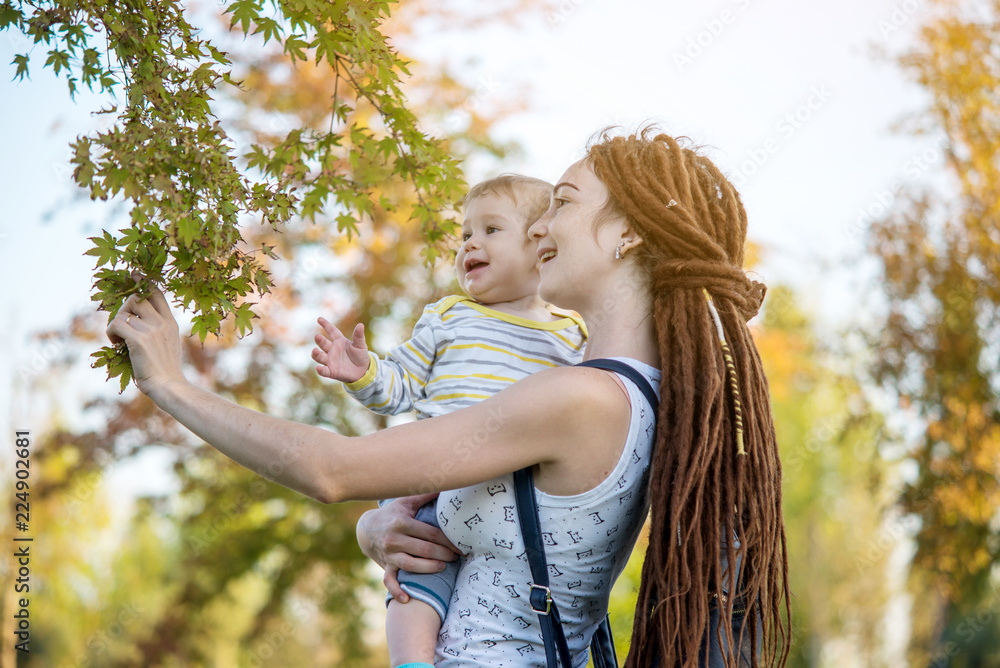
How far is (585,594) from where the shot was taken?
204 cm

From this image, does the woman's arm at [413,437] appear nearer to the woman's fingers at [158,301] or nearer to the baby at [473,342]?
the woman's fingers at [158,301]

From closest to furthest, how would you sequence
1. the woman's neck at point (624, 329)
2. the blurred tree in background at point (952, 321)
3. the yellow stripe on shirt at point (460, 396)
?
the woman's neck at point (624, 329)
the yellow stripe on shirt at point (460, 396)
the blurred tree in background at point (952, 321)

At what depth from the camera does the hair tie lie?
203 cm

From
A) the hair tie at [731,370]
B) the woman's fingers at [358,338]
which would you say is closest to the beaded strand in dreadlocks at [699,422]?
the hair tie at [731,370]

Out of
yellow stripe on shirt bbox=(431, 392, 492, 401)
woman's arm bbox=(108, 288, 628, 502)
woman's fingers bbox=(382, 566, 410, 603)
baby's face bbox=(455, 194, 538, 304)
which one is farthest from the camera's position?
baby's face bbox=(455, 194, 538, 304)

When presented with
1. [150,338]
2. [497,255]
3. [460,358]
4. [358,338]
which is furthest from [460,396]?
[150,338]

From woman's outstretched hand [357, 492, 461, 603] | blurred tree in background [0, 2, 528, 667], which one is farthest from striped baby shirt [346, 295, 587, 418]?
blurred tree in background [0, 2, 528, 667]

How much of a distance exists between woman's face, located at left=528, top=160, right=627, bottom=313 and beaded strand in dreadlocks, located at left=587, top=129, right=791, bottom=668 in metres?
0.04

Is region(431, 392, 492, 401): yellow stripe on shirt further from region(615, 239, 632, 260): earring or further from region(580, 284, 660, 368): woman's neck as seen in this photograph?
region(615, 239, 632, 260): earring

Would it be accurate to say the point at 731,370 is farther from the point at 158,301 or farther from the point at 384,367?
the point at 158,301

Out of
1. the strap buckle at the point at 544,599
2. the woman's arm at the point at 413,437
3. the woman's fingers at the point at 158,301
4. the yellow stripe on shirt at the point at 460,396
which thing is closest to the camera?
the woman's arm at the point at 413,437

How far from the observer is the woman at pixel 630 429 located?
1797mm

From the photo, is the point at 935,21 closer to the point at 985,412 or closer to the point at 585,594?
the point at 985,412

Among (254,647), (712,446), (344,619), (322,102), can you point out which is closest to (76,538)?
(254,647)
